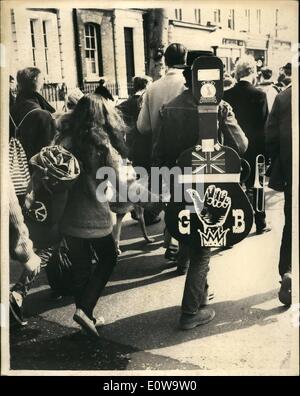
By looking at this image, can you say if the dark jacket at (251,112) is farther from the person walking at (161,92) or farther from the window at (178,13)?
the window at (178,13)

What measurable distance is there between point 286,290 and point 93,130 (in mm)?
1912

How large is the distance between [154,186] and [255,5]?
60.4 inches

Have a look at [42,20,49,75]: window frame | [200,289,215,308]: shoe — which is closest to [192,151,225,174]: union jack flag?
[200,289,215,308]: shoe

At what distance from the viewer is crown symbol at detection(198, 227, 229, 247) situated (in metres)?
4.54

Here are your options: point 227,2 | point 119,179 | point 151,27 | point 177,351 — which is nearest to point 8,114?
point 119,179

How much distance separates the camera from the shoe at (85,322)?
14.9 ft

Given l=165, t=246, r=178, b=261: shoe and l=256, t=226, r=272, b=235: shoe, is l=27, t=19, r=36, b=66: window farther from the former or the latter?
l=256, t=226, r=272, b=235: shoe

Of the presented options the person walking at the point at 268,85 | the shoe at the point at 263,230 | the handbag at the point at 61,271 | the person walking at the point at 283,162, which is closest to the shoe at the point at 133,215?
the handbag at the point at 61,271

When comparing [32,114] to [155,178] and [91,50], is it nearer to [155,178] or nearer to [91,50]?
[91,50]

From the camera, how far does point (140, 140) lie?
15.1 feet

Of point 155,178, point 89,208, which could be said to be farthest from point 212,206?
point 89,208

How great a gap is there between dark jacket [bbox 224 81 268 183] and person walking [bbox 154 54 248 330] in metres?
0.06

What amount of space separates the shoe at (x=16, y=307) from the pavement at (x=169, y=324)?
0.06m

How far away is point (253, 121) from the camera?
178 inches
